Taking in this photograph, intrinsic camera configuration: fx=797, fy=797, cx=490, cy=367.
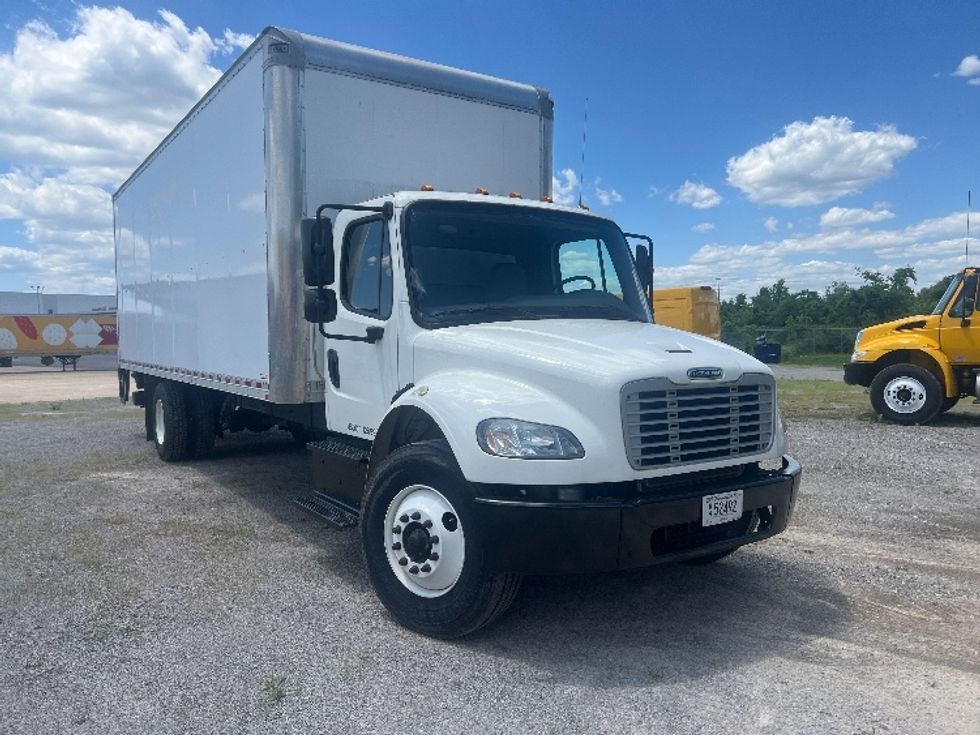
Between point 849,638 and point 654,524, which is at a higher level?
point 654,524

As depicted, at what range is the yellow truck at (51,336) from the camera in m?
34.0

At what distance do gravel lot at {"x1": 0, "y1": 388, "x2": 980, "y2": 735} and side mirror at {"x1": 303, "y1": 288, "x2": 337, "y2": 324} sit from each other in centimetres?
173

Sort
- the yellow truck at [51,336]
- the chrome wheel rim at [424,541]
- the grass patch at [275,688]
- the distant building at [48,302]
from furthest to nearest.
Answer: the distant building at [48,302] < the yellow truck at [51,336] < the chrome wheel rim at [424,541] < the grass patch at [275,688]

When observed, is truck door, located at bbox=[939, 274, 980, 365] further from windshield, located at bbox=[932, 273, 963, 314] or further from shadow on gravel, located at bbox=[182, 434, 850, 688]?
shadow on gravel, located at bbox=[182, 434, 850, 688]

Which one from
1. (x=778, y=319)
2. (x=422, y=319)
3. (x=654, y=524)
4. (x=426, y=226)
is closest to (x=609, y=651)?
(x=654, y=524)

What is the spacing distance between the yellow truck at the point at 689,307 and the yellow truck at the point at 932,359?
7.64 meters

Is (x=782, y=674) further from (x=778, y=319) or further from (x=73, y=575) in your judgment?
(x=778, y=319)

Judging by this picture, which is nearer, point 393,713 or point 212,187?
point 393,713

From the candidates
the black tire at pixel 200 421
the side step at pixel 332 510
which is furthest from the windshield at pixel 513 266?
the black tire at pixel 200 421

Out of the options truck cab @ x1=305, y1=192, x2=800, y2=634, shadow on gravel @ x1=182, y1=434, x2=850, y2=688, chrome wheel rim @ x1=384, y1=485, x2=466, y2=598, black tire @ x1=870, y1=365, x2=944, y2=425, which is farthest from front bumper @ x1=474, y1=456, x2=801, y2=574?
black tire @ x1=870, y1=365, x2=944, y2=425

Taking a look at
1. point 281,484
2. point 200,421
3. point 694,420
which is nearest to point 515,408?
point 694,420

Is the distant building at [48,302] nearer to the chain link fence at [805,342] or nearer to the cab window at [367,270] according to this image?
the chain link fence at [805,342]

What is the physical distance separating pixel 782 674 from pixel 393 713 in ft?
6.15

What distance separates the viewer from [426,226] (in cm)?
513
